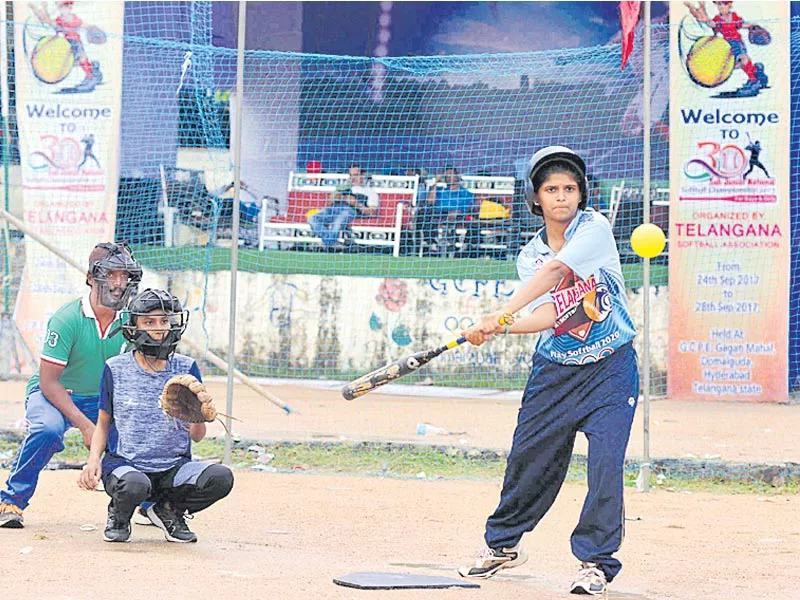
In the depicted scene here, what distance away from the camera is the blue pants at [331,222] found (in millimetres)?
15547

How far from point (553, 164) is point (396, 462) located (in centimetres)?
502

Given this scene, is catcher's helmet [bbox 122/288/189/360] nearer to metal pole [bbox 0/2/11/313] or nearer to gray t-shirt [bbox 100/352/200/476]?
gray t-shirt [bbox 100/352/200/476]

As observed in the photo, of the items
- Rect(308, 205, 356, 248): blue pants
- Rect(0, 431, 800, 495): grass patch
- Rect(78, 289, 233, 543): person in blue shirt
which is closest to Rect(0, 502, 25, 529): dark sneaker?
Rect(78, 289, 233, 543): person in blue shirt

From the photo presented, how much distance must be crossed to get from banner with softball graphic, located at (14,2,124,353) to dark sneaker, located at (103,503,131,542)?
8253 millimetres

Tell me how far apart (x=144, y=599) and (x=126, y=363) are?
5.59ft

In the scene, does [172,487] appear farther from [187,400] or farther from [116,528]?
[187,400]

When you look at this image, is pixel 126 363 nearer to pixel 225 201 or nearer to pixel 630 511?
pixel 630 511

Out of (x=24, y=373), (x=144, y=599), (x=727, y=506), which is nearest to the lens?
(x=144, y=599)

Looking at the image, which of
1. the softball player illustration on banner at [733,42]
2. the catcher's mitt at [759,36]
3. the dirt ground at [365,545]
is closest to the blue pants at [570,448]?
the dirt ground at [365,545]

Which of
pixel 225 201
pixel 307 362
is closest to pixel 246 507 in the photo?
pixel 307 362

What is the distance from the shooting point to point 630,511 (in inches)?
338

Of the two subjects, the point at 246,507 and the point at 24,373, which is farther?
the point at 24,373

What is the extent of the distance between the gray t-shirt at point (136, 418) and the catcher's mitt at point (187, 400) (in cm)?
16

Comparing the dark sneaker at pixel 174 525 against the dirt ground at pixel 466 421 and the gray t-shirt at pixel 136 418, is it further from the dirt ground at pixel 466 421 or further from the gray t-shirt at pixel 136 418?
the dirt ground at pixel 466 421
